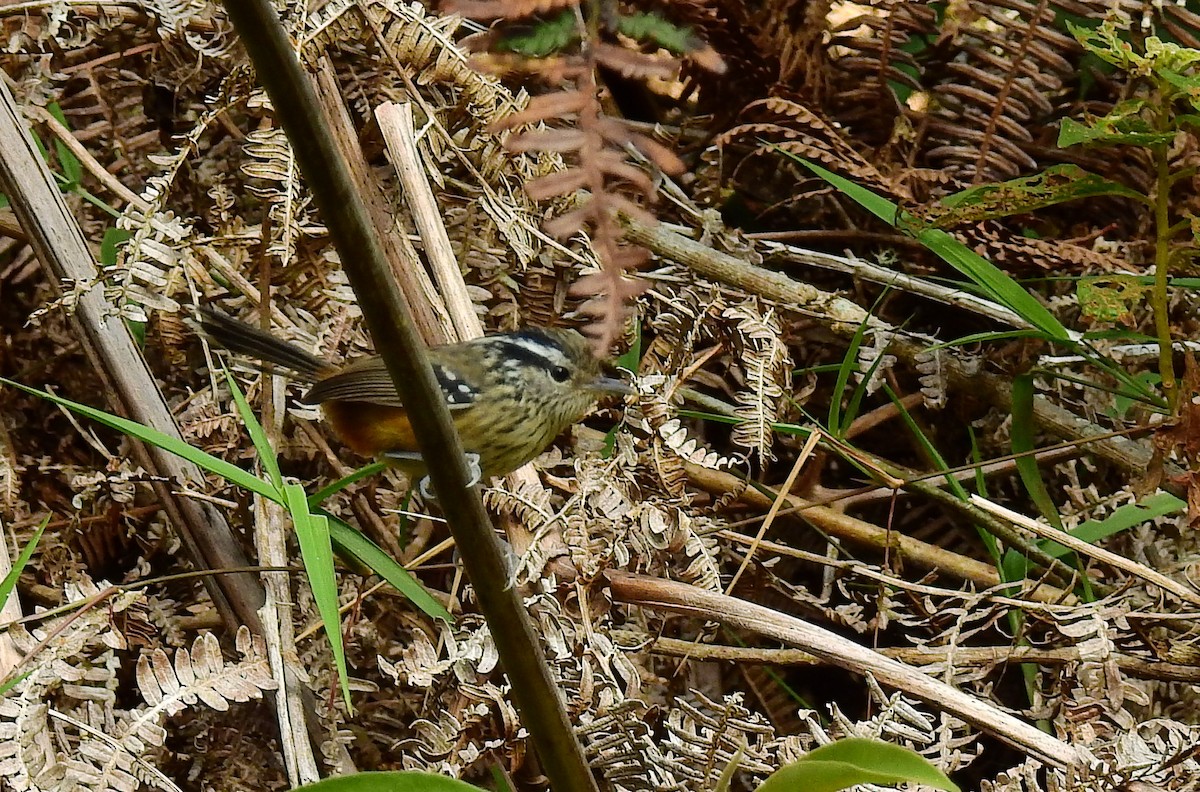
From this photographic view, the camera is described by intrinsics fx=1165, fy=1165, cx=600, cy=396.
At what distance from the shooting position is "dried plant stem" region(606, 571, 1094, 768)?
1765mm

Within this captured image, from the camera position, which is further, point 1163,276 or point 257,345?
point 257,345

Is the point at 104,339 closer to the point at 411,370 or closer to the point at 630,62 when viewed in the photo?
the point at 411,370

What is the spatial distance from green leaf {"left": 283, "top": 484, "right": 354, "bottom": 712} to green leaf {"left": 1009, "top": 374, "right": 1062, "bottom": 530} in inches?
54.1

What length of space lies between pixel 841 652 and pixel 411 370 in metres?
1.11

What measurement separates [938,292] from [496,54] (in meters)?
2.20

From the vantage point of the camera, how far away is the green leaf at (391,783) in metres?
1.20

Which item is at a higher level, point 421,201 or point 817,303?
point 421,201

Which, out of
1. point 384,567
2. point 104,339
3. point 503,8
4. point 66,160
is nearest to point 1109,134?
point 384,567

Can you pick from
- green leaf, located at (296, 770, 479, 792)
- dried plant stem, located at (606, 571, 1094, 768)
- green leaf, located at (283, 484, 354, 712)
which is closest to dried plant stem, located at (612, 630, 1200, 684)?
dried plant stem, located at (606, 571, 1094, 768)

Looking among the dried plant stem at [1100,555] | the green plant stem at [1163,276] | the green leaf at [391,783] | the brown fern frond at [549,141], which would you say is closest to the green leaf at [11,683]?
the green leaf at [391,783]

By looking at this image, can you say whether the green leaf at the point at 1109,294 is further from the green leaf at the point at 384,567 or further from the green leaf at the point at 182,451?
the green leaf at the point at 182,451

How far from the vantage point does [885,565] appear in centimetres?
223

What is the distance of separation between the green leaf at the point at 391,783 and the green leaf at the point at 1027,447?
58.3 inches

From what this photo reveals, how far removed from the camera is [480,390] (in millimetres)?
2443
